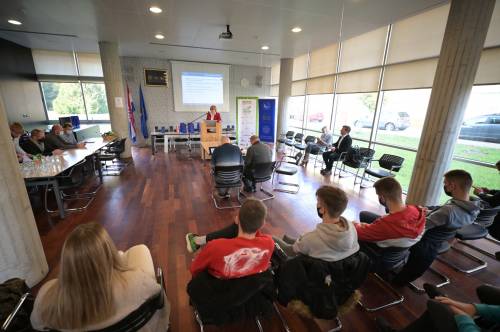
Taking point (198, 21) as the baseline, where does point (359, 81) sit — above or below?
below

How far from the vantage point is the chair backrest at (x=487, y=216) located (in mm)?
2320

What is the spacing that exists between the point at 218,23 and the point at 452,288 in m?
5.68

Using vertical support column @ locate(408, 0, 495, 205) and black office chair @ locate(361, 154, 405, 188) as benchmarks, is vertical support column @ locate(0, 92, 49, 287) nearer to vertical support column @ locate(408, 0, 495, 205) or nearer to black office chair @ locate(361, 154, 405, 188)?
vertical support column @ locate(408, 0, 495, 205)

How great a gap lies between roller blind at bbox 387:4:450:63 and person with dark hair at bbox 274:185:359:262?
4213mm

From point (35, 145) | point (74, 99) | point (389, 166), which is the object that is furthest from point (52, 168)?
point (74, 99)

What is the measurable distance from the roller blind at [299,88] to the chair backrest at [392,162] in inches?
164

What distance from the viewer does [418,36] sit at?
4.22 meters

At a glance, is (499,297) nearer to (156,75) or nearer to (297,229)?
(297,229)

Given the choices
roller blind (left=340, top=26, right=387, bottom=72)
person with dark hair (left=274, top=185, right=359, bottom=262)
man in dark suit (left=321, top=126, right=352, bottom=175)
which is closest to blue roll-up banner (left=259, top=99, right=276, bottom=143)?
man in dark suit (left=321, top=126, right=352, bottom=175)

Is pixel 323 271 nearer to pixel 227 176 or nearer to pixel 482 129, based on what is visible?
pixel 227 176

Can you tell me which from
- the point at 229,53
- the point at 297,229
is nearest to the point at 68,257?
the point at 297,229

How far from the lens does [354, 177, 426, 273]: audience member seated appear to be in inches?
70.6

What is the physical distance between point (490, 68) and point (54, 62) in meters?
12.0

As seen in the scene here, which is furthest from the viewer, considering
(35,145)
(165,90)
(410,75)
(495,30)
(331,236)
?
(165,90)
